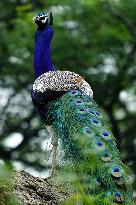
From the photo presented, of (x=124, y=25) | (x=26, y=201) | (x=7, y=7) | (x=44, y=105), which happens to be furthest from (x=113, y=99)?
(x=26, y=201)

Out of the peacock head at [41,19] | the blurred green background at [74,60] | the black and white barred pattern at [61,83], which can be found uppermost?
the peacock head at [41,19]

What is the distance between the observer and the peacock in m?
6.32

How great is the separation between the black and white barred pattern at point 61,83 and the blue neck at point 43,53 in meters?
0.68

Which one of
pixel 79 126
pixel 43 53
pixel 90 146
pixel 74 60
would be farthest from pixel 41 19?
pixel 74 60

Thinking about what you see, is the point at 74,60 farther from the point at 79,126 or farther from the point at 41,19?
the point at 79,126

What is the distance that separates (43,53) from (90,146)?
2528 mm

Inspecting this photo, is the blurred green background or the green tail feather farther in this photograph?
the blurred green background

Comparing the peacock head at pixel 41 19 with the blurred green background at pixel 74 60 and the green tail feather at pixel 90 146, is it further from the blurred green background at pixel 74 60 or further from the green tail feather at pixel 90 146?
the blurred green background at pixel 74 60

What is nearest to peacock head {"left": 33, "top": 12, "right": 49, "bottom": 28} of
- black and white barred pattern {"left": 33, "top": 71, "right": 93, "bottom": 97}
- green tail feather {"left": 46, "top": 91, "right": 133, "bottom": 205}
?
black and white barred pattern {"left": 33, "top": 71, "right": 93, "bottom": 97}

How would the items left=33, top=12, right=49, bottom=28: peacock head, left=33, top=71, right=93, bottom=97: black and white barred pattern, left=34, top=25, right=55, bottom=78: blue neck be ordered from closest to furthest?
1. left=33, top=71, right=93, bottom=97: black and white barred pattern
2. left=34, top=25, right=55, bottom=78: blue neck
3. left=33, top=12, right=49, bottom=28: peacock head

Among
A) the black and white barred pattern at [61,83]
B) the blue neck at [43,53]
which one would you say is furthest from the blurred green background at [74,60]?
the black and white barred pattern at [61,83]

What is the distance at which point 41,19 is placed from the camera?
917 centimetres

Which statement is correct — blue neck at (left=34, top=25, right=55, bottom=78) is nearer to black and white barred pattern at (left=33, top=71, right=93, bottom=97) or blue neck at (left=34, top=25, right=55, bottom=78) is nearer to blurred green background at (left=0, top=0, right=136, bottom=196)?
black and white barred pattern at (left=33, top=71, right=93, bottom=97)

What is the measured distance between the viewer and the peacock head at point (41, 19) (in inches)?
360
